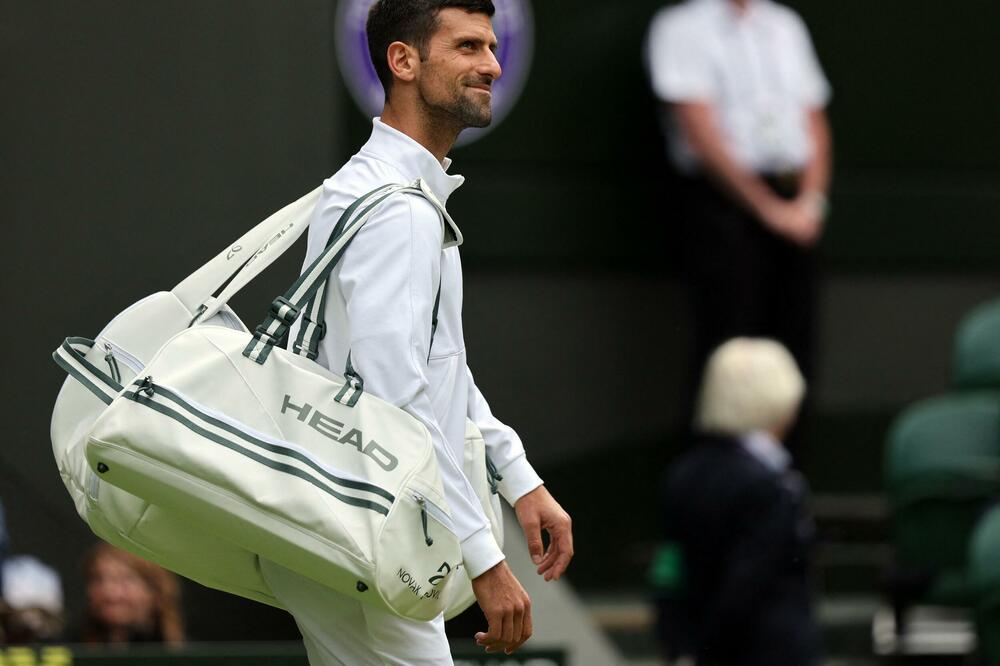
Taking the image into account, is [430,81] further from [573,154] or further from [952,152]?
[952,152]

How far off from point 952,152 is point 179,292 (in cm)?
566

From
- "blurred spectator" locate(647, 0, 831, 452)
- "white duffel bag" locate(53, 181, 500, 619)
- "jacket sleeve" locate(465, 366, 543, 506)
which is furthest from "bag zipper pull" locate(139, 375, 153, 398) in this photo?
"blurred spectator" locate(647, 0, 831, 452)

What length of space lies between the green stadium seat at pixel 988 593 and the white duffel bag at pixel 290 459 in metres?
3.20

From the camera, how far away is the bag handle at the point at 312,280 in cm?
312

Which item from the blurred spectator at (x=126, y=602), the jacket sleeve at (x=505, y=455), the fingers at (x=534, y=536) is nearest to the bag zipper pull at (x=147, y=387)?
the jacket sleeve at (x=505, y=455)

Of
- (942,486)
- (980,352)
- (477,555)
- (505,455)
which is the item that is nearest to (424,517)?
(477,555)

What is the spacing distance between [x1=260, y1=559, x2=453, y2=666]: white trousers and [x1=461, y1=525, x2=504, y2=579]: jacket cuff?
0.53ft

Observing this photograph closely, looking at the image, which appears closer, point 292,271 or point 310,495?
point 310,495

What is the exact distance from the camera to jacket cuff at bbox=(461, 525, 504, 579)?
3.09 meters

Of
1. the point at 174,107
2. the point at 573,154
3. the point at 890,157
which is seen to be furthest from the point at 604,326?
the point at 174,107

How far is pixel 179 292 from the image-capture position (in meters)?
3.51

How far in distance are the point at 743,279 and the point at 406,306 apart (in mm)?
4581

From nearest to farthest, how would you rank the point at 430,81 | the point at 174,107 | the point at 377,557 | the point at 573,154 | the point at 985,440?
the point at 377,557
the point at 430,81
the point at 174,107
the point at 985,440
the point at 573,154

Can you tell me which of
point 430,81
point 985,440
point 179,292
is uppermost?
point 430,81
